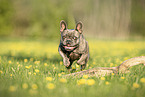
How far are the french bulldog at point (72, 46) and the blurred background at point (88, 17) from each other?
18.7 metres

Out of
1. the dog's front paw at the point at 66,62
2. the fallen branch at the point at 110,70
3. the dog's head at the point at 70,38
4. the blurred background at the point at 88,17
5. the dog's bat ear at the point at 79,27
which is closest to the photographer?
the fallen branch at the point at 110,70

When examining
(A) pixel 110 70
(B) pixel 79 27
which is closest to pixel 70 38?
(B) pixel 79 27

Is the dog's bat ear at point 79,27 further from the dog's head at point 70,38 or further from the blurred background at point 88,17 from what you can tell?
the blurred background at point 88,17

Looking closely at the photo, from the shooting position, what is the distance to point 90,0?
28.4 m

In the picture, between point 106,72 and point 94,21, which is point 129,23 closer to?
point 94,21

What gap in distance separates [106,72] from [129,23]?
99.9 ft

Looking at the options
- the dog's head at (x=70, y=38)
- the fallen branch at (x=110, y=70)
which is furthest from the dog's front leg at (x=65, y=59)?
the fallen branch at (x=110, y=70)

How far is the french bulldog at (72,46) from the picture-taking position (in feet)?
12.2

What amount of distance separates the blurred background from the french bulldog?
1868 centimetres

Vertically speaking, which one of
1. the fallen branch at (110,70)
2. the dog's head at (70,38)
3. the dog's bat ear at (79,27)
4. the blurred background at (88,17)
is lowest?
the fallen branch at (110,70)

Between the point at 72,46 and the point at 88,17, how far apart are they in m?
21.4

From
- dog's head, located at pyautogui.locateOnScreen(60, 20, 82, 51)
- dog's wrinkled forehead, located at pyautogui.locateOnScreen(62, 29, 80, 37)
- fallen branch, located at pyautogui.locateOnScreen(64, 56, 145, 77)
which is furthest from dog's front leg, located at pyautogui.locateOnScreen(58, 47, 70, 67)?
fallen branch, located at pyautogui.locateOnScreen(64, 56, 145, 77)

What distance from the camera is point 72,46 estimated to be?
Result: 3.72 meters

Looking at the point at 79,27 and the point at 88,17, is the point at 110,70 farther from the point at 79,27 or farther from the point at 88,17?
the point at 88,17
